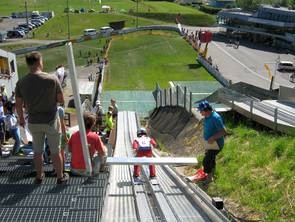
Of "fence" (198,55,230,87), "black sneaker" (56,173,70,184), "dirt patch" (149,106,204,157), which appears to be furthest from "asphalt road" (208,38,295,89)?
"black sneaker" (56,173,70,184)

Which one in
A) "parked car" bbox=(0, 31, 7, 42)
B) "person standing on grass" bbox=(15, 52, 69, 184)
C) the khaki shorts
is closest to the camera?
"person standing on grass" bbox=(15, 52, 69, 184)

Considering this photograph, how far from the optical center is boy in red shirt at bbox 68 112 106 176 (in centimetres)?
751

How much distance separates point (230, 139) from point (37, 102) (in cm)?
813

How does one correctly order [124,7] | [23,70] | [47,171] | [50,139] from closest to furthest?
[50,139]
[47,171]
[23,70]
[124,7]

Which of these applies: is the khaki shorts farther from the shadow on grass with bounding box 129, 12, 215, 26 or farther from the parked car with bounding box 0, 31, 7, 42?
the shadow on grass with bounding box 129, 12, 215, 26

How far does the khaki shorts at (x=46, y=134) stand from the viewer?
6.82m

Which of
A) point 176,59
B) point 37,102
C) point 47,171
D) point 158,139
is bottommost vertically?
point 176,59

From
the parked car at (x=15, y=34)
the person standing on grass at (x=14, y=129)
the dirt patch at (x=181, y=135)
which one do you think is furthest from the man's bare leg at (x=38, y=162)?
the parked car at (x=15, y=34)

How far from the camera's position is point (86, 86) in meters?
41.6

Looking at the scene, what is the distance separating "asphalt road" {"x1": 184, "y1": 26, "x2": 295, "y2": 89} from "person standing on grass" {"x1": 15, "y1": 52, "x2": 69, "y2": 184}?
44335mm

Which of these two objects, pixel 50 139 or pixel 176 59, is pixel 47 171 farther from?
pixel 176 59

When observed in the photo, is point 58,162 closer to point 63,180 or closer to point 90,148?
point 63,180

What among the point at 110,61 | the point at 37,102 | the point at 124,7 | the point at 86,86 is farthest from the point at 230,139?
the point at 124,7

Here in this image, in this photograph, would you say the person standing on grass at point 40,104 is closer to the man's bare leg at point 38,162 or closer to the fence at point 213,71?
the man's bare leg at point 38,162
